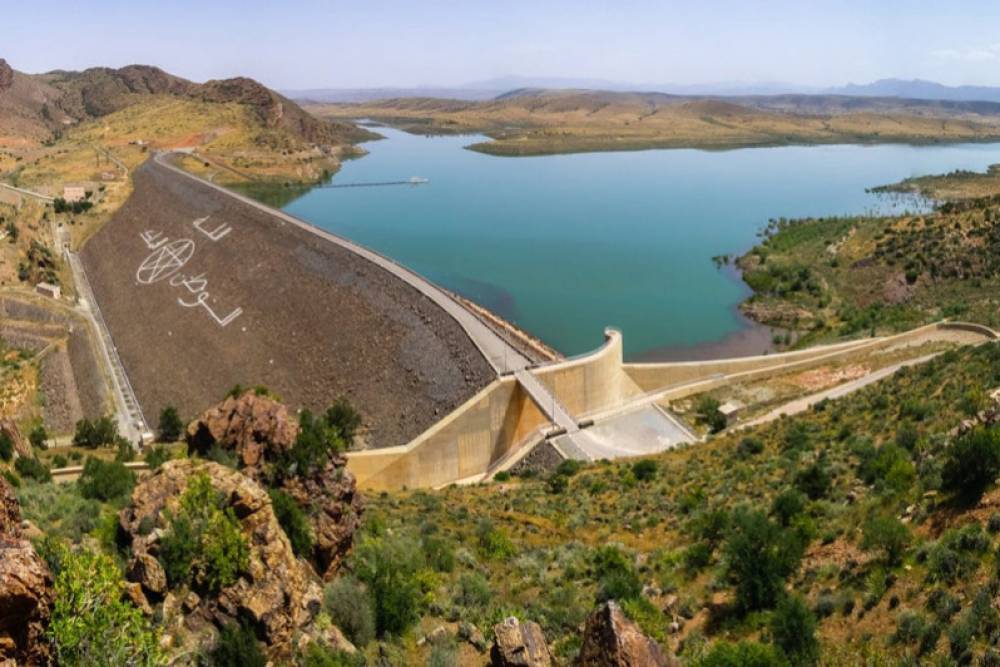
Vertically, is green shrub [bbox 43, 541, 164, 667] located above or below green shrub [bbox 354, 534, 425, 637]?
above

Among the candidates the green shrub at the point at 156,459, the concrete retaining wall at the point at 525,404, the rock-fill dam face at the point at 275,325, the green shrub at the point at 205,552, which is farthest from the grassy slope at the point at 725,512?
the rock-fill dam face at the point at 275,325

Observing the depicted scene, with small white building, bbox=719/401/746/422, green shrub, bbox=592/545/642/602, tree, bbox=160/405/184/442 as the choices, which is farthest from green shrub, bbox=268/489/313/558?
small white building, bbox=719/401/746/422

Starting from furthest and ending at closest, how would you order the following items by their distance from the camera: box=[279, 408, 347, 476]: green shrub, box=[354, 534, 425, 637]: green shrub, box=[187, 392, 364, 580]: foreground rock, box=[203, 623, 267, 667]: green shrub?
box=[279, 408, 347, 476]: green shrub → box=[187, 392, 364, 580]: foreground rock → box=[354, 534, 425, 637]: green shrub → box=[203, 623, 267, 667]: green shrub

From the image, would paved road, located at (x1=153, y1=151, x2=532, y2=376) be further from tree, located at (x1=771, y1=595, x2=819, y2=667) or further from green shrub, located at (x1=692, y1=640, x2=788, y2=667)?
green shrub, located at (x1=692, y1=640, x2=788, y2=667)

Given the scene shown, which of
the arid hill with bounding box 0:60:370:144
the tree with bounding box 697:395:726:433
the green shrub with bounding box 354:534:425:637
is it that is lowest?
the tree with bounding box 697:395:726:433

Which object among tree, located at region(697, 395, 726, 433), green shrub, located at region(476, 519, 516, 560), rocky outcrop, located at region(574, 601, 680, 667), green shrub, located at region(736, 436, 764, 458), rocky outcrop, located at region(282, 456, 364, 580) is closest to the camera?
rocky outcrop, located at region(574, 601, 680, 667)

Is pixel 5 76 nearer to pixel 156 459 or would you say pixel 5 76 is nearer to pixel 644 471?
pixel 156 459

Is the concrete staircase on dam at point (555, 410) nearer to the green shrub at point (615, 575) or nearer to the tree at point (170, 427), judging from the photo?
the green shrub at point (615, 575)
